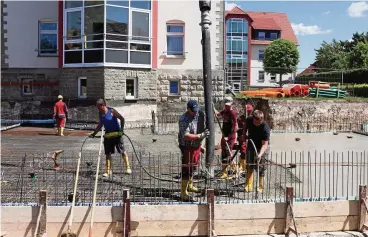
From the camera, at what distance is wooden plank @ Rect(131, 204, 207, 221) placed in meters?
6.13

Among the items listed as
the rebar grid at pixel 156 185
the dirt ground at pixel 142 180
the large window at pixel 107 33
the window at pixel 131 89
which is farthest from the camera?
the window at pixel 131 89

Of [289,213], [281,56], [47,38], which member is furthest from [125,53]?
[281,56]

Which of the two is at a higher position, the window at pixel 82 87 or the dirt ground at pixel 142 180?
the window at pixel 82 87

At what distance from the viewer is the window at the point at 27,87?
21.3 m

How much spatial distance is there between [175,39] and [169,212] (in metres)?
16.1

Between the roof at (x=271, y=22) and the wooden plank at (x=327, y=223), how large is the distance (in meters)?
45.3

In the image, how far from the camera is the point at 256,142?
25.2 ft

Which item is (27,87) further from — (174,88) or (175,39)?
(175,39)

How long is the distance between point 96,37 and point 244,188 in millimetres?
12859

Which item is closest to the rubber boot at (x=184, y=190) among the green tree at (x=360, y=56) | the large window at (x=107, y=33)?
the large window at (x=107, y=33)

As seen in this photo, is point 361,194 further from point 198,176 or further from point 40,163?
point 40,163

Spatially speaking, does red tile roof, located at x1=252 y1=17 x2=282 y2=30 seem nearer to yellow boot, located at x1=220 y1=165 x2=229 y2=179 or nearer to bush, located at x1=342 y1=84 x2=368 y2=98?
bush, located at x1=342 y1=84 x2=368 y2=98

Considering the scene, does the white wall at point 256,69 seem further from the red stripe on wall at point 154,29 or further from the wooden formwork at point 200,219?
the wooden formwork at point 200,219

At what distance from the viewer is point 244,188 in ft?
25.7
